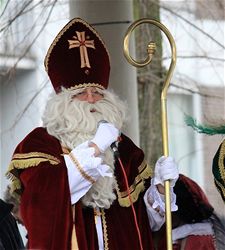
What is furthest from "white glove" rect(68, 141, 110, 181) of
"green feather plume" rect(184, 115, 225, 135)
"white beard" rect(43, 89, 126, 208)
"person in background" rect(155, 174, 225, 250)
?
"person in background" rect(155, 174, 225, 250)

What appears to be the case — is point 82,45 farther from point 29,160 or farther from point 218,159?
point 218,159

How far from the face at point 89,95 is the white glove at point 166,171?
1.32ft

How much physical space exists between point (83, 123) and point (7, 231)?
0.57 m

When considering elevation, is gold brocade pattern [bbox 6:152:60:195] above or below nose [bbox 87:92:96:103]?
below

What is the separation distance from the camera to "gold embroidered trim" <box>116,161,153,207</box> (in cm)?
455

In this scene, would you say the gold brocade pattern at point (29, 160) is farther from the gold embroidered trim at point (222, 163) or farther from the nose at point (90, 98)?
the gold embroidered trim at point (222, 163)

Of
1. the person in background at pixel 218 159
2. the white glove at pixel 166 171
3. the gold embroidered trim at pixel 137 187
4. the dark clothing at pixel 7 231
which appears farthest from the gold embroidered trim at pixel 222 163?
the dark clothing at pixel 7 231

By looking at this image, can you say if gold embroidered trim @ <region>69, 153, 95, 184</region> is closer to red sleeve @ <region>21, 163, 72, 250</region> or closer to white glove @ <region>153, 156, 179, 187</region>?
red sleeve @ <region>21, 163, 72, 250</region>

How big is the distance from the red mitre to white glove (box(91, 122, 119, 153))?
0.31 metres

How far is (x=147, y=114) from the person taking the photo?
820 cm

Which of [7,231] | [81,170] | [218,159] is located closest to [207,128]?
[218,159]

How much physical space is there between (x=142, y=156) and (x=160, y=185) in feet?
0.70

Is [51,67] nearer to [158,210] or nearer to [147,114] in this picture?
[158,210]

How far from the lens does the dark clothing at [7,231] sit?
444 cm
